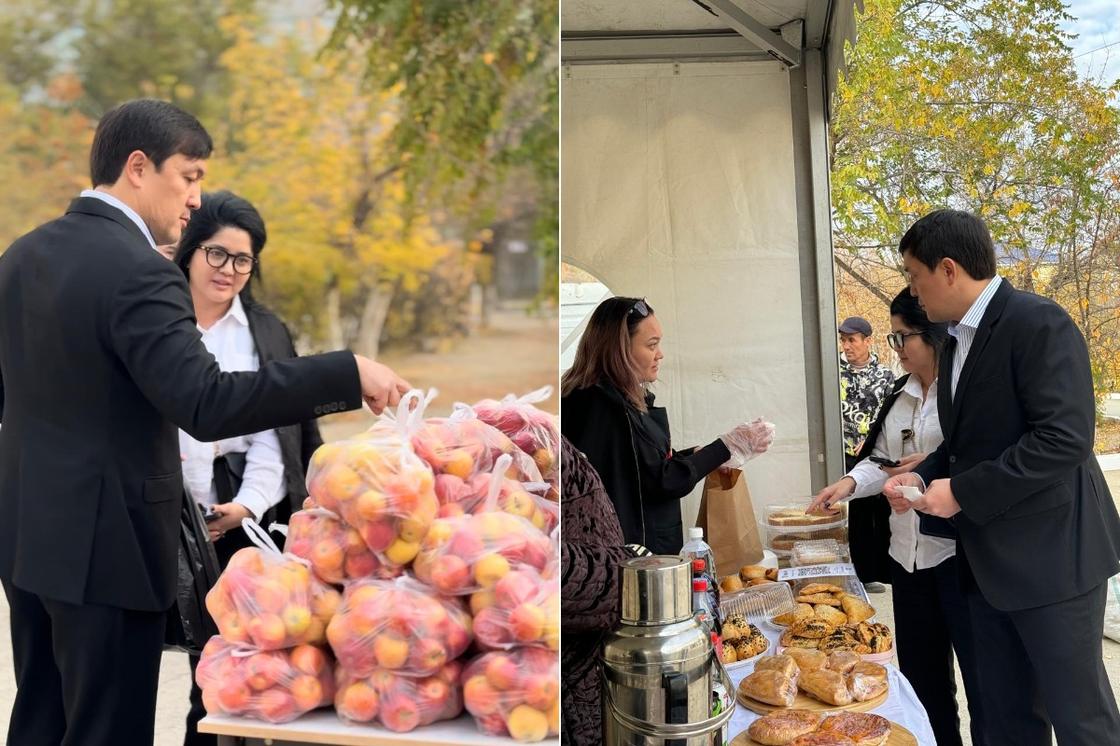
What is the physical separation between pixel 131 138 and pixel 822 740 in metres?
1.14

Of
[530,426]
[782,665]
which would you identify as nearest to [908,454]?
[782,665]

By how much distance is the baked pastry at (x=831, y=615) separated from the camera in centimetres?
169

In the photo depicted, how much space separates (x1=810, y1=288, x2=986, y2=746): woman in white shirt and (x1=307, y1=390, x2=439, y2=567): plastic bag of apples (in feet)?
5.27

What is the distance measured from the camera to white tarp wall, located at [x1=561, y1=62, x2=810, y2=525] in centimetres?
325

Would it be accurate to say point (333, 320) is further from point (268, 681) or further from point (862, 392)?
point (862, 392)

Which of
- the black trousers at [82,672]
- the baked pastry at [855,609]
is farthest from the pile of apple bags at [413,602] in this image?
the baked pastry at [855,609]

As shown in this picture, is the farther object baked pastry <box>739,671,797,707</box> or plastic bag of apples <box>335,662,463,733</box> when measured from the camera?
baked pastry <box>739,671,797,707</box>

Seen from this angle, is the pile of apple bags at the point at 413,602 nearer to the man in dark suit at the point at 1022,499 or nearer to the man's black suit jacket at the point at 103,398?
the man's black suit jacket at the point at 103,398

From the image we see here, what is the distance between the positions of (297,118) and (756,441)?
3.70 meters

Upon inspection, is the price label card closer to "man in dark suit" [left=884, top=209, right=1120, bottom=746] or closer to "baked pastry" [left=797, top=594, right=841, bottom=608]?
"baked pastry" [left=797, top=594, right=841, bottom=608]

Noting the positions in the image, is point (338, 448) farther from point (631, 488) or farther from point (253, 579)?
point (631, 488)

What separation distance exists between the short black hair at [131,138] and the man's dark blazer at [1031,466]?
1483 mm

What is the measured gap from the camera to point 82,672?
1008 millimetres

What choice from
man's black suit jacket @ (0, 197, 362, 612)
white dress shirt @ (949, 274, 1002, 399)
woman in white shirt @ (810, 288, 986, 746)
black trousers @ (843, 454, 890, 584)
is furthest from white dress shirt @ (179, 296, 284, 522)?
black trousers @ (843, 454, 890, 584)
